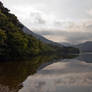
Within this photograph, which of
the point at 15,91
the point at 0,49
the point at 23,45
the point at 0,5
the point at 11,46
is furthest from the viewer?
the point at 0,5

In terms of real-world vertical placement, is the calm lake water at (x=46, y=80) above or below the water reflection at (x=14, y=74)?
below

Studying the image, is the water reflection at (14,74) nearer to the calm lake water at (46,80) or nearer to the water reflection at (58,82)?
the calm lake water at (46,80)

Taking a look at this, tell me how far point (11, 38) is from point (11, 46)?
8.16ft

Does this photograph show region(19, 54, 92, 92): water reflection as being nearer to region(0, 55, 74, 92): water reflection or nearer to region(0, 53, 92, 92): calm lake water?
region(0, 53, 92, 92): calm lake water

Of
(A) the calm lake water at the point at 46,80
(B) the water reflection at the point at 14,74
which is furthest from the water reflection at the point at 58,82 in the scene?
(B) the water reflection at the point at 14,74

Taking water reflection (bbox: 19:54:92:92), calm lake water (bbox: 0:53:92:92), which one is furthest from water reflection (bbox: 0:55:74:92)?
water reflection (bbox: 19:54:92:92)

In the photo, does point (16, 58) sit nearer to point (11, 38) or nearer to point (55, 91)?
point (11, 38)

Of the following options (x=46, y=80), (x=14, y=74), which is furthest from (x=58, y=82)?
(x=14, y=74)

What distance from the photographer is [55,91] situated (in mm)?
16047

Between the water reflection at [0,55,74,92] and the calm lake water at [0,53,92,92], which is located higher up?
the water reflection at [0,55,74,92]

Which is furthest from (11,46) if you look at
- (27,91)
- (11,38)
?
(27,91)

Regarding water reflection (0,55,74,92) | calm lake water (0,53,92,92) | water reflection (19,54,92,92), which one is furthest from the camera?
→ water reflection (0,55,74,92)

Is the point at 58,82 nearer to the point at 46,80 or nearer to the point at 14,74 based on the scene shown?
the point at 46,80

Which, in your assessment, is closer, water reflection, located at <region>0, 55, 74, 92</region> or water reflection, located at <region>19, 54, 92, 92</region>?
water reflection, located at <region>19, 54, 92, 92</region>
